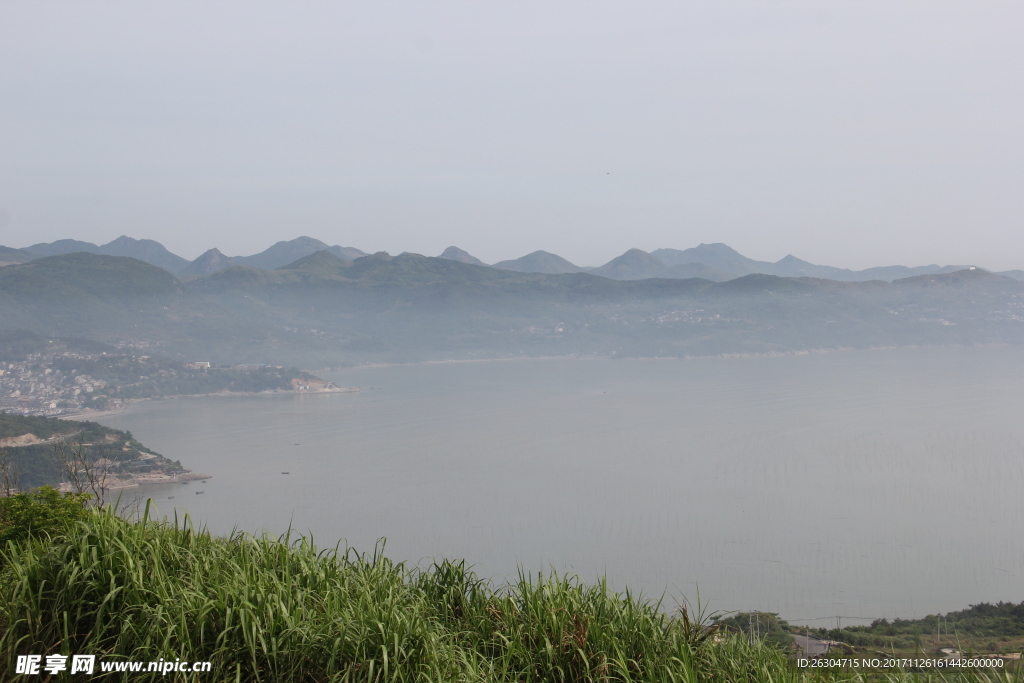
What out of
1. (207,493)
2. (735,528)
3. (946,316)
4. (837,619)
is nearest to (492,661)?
(837,619)

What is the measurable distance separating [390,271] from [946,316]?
126 m

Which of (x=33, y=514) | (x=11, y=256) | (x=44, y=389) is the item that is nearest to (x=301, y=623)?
(x=33, y=514)

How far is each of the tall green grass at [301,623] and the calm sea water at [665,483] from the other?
282 inches

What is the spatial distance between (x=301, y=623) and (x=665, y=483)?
1638 inches

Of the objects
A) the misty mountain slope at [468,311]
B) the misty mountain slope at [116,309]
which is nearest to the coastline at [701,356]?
the misty mountain slope at [468,311]

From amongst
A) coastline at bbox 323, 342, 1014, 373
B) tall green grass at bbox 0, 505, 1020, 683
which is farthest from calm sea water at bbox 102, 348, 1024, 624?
coastline at bbox 323, 342, 1014, 373

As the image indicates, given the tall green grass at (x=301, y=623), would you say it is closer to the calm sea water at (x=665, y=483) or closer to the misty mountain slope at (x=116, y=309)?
the calm sea water at (x=665, y=483)

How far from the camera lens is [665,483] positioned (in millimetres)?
42875

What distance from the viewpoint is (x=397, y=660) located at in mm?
3012

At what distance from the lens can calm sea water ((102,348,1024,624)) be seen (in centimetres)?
2938

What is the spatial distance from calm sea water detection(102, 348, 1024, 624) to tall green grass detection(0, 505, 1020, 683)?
Answer: 7.16 meters

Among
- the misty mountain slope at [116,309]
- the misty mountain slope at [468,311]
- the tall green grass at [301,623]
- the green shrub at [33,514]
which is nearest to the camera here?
the tall green grass at [301,623]

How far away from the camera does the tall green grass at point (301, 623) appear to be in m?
3.12

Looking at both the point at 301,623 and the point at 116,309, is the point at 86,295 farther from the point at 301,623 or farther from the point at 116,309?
the point at 301,623
